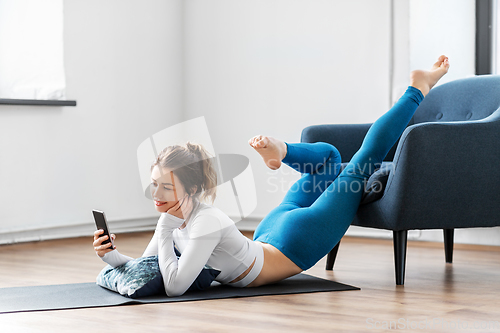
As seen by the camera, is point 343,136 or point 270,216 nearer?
point 270,216

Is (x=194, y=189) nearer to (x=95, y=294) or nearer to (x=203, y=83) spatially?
(x=95, y=294)

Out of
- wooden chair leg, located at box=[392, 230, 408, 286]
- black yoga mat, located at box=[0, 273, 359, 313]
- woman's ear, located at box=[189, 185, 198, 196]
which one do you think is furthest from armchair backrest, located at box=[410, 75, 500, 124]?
woman's ear, located at box=[189, 185, 198, 196]

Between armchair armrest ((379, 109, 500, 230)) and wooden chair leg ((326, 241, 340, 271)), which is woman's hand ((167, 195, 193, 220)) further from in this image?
wooden chair leg ((326, 241, 340, 271))

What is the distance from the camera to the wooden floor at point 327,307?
145 centimetres

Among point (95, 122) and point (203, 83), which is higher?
point (203, 83)

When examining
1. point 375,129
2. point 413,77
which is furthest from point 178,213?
point 413,77

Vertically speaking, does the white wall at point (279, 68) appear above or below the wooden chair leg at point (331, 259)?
above

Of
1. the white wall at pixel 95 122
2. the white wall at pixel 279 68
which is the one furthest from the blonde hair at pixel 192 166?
the white wall at pixel 279 68

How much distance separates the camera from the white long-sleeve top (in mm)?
1688

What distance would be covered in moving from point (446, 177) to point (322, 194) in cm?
41

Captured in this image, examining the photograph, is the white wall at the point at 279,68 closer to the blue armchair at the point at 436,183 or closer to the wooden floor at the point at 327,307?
the wooden floor at the point at 327,307

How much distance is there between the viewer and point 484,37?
323 centimetres

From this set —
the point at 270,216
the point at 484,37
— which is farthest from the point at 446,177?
A: the point at 484,37

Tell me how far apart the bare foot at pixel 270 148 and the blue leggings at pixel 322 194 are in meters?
0.05
